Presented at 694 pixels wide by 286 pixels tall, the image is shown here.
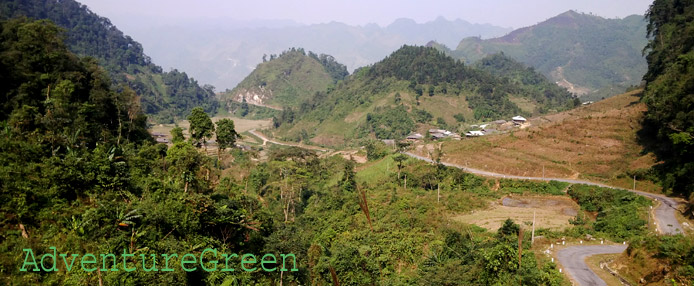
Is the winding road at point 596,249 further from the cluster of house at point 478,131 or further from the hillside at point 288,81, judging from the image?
the hillside at point 288,81

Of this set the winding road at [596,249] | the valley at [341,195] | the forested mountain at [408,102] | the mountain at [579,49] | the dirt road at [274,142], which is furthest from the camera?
the mountain at [579,49]

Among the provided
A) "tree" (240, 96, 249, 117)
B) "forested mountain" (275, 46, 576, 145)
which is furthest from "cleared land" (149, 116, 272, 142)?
"forested mountain" (275, 46, 576, 145)

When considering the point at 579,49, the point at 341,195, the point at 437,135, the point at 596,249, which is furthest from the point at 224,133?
the point at 579,49

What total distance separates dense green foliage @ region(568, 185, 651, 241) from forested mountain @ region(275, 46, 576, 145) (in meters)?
32.0

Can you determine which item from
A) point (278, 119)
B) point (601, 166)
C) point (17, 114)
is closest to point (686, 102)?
point (601, 166)

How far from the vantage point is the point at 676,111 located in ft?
72.0

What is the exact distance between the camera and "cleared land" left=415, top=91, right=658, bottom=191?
2731 cm

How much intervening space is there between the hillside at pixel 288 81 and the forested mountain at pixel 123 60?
1076 cm

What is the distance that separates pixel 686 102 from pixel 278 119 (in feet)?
208

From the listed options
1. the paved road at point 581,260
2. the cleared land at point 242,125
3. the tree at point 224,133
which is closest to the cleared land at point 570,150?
the paved road at point 581,260

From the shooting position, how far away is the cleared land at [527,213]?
→ 20.5 meters

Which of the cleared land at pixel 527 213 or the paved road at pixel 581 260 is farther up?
the paved road at pixel 581 260

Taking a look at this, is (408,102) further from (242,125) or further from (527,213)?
(527,213)

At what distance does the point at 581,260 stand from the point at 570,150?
58.7ft
